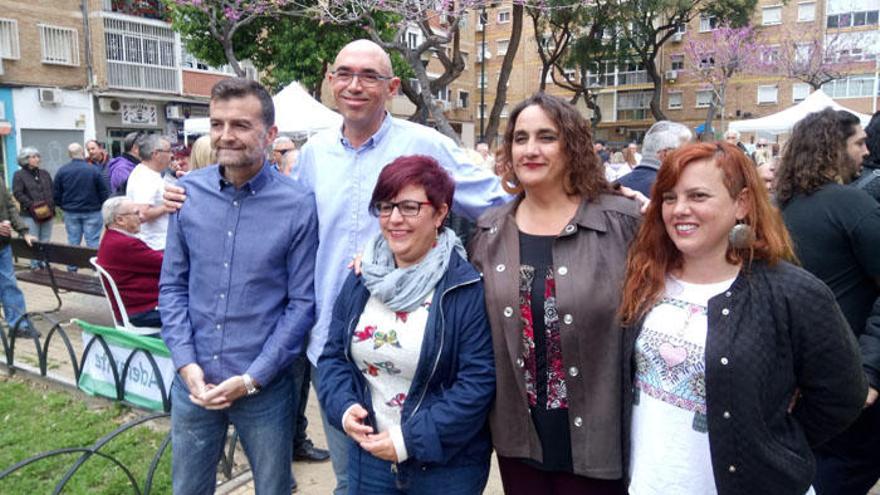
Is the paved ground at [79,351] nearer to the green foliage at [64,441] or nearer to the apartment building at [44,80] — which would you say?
→ the green foliage at [64,441]

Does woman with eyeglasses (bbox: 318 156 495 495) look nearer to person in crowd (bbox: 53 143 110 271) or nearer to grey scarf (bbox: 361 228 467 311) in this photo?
grey scarf (bbox: 361 228 467 311)

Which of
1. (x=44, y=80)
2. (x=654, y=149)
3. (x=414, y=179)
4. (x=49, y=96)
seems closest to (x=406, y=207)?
(x=414, y=179)

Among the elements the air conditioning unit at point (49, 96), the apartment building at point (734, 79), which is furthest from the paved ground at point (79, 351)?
the apartment building at point (734, 79)

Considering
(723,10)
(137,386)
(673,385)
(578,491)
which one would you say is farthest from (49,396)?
(723,10)

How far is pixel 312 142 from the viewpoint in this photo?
273 centimetres

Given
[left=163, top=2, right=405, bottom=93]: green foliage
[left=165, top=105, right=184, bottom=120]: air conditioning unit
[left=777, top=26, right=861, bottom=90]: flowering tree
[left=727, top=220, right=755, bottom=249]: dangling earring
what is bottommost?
[left=727, top=220, right=755, bottom=249]: dangling earring

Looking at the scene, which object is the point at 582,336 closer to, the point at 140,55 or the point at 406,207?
the point at 406,207

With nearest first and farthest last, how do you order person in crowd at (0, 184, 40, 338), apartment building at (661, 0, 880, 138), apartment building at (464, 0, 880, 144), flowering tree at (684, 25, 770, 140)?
person in crowd at (0, 184, 40, 338)
flowering tree at (684, 25, 770, 140)
apartment building at (661, 0, 880, 138)
apartment building at (464, 0, 880, 144)

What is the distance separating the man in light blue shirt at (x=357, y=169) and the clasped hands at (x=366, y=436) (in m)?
0.36

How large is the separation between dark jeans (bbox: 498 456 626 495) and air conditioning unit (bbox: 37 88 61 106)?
70.7 feet

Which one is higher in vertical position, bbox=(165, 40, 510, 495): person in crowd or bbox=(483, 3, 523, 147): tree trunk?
bbox=(483, 3, 523, 147): tree trunk

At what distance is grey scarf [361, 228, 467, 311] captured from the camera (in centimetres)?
210

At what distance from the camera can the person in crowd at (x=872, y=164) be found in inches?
124

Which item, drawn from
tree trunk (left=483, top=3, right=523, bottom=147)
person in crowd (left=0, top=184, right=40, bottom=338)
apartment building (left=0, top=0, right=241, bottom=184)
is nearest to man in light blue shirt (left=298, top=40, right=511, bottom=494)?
person in crowd (left=0, top=184, right=40, bottom=338)
